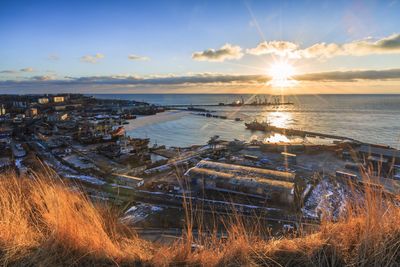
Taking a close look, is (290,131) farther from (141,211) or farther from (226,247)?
(226,247)

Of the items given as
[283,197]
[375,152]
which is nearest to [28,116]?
[283,197]

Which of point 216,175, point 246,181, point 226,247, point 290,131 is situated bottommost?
point 290,131

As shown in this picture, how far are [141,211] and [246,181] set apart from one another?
195 inches

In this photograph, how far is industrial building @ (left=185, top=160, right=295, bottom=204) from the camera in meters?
10.1

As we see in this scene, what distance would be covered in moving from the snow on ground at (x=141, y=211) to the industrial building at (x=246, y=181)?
7.64 feet

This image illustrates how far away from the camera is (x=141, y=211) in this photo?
9.22 m

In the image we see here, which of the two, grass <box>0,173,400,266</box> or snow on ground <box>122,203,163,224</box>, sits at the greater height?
grass <box>0,173,400,266</box>

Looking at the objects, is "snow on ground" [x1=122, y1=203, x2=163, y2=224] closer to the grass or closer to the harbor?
the harbor

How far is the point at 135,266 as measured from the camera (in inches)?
70.1

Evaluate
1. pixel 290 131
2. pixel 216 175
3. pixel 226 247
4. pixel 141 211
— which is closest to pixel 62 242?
pixel 226 247

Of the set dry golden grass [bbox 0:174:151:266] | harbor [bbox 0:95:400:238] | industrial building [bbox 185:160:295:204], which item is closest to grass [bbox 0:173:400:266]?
dry golden grass [bbox 0:174:151:266]

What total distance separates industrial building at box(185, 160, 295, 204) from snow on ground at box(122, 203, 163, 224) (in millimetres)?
2330

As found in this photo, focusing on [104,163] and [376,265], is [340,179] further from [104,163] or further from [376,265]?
[104,163]

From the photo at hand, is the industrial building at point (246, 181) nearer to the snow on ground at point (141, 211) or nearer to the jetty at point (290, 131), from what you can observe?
the snow on ground at point (141, 211)
